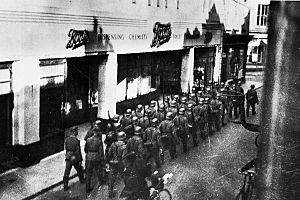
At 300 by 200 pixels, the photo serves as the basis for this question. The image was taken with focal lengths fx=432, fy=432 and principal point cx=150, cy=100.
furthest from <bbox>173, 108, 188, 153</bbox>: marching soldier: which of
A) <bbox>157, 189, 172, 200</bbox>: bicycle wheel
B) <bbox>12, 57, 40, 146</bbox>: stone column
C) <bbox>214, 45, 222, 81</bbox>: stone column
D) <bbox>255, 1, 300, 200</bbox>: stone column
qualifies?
<bbox>214, 45, 222, 81</bbox>: stone column

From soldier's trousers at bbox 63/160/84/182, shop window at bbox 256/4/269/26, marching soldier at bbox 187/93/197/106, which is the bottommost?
soldier's trousers at bbox 63/160/84/182

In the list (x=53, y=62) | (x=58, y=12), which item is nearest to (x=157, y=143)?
(x=53, y=62)

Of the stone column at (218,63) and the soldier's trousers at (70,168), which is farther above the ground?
the stone column at (218,63)

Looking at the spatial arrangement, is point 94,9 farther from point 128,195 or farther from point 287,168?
point 287,168

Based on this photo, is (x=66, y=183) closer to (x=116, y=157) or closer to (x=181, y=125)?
(x=116, y=157)

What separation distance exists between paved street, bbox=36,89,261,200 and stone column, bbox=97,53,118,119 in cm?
350

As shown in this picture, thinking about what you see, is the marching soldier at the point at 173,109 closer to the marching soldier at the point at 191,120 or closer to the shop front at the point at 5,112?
the marching soldier at the point at 191,120

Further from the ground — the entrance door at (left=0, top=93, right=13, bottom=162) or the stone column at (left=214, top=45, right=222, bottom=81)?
the stone column at (left=214, top=45, right=222, bottom=81)

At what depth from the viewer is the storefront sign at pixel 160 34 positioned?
59.5ft

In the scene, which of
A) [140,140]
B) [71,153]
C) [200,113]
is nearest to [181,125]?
[200,113]

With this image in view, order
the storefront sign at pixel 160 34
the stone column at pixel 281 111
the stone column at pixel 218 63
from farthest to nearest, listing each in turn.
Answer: the stone column at pixel 218 63 → the storefront sign at pixel 160 34 → the stone column at pixel 281 111

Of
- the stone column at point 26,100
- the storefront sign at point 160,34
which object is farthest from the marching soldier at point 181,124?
the storefront sign at point 160,34

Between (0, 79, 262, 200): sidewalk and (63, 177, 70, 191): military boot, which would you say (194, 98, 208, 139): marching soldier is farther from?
(63, 177, 70, 191): military boot

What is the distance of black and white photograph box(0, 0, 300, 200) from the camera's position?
6.27 feet
